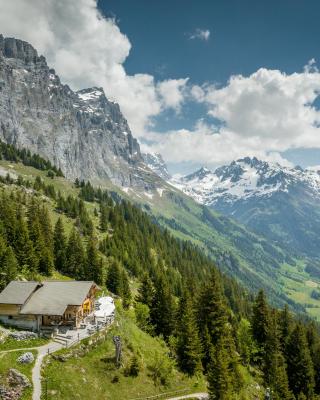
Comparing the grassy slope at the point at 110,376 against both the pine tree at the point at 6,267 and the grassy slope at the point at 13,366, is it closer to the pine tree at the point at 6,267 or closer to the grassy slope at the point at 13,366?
the grassy slope at the point at 13,366

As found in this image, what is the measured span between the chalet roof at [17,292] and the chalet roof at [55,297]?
1.07 metres

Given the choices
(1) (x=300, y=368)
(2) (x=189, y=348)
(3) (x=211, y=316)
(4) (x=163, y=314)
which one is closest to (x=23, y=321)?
(2) (x=189, y=348)

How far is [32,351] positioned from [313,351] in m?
68.2

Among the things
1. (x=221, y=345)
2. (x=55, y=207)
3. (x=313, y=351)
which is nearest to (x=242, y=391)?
(x=221, y=345)

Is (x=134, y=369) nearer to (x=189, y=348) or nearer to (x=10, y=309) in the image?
(x=189, y=348)

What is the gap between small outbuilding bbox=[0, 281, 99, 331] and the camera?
187 ft

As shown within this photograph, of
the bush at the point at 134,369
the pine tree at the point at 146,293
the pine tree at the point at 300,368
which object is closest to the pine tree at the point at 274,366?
the pine tree at the point at 300,368

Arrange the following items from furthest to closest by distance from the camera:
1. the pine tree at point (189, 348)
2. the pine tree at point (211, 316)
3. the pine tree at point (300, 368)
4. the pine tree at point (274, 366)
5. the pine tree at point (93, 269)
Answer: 1. the pine tree at point (93, 269)
2. the pine tree at point (300, 368)
3. the pine tree at point (274, 366)
4. the pine tree at point (211, 316)
5. the pine tree at point (189, 348)

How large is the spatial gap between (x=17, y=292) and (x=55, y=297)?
5.74 m

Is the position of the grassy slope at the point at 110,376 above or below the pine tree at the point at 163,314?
below

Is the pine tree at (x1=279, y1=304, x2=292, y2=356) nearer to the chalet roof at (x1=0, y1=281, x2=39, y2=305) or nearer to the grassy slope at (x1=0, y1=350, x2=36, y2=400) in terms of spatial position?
the chalet roof at (x1=0, y1=281, x2=39, y2=305)

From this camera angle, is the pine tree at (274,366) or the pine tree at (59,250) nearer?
the pine tree at (274,366)

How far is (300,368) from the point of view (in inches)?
3159

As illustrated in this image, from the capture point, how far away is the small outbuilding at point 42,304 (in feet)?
187
